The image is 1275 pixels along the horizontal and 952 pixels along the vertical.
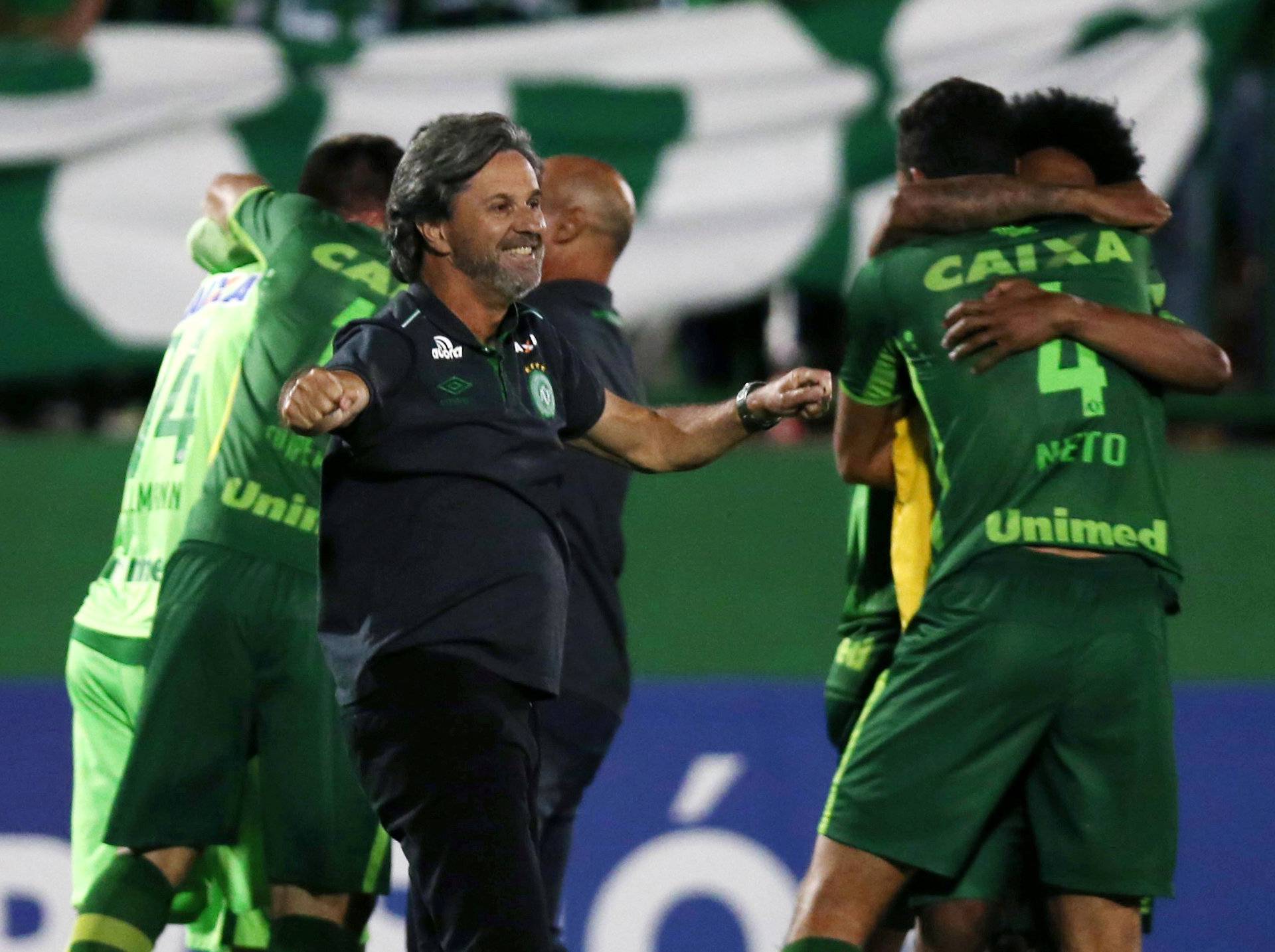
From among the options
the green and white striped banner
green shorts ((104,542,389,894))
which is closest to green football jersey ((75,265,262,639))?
green shorts ((104,542,389,894))

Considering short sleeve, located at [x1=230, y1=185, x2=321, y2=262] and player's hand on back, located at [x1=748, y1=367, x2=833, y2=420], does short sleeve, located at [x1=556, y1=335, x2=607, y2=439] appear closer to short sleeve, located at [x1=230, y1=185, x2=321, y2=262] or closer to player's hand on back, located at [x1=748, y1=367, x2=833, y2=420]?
player's hand on back, located at [x1=748, y1=367, x2=833, y2=420]

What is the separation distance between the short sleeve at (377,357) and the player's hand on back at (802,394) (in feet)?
2.11

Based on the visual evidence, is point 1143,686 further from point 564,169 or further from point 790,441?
point 790,441

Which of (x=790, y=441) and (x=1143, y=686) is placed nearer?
(x=1143, y=686)

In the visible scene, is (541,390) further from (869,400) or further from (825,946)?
(825,946)

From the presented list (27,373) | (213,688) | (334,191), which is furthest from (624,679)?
(27,373)

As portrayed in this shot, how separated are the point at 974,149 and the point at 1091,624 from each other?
3.10 ft

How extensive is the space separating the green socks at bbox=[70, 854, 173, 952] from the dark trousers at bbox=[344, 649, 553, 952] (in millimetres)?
919

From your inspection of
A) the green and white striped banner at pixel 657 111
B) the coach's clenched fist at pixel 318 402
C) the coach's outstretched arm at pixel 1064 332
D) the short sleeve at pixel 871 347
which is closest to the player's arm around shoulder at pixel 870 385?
the short sleeve at pixel 871 347

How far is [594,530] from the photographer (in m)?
4.41

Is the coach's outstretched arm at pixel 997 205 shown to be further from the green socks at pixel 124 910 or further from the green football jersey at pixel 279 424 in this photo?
the green socks at pixel 124 910

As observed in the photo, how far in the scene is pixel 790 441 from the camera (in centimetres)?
593

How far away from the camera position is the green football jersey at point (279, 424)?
13.2 feet

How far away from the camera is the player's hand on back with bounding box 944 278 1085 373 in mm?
3637
